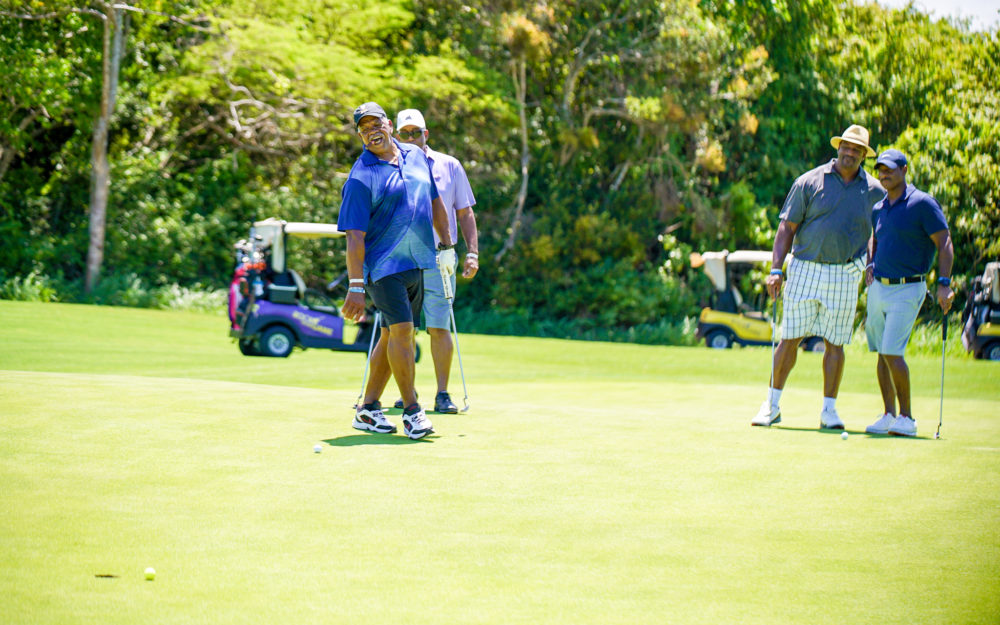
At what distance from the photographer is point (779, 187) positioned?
29172mm

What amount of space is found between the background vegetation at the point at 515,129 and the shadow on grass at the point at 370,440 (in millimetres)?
19822

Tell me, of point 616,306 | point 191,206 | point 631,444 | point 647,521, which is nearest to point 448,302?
point 631,444

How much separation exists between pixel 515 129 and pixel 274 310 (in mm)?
13738

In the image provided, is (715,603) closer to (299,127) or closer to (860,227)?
(860,227)

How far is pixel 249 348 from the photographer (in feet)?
52.1

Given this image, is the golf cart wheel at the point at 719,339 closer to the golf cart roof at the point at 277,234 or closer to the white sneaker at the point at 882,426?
the golf cart roof at the point at 277,234

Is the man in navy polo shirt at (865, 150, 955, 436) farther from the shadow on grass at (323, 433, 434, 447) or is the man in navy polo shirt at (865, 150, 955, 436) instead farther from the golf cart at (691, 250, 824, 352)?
the golf cart at (691, 250, 824, 352)

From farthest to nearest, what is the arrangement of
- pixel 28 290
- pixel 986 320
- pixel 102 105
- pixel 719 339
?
pixel 102 105 < pixel 28 290 < pixel 719 339 < pixel 986 320

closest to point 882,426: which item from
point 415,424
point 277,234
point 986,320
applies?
point 415,424

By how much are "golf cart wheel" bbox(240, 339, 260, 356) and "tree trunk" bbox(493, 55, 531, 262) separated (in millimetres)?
12993

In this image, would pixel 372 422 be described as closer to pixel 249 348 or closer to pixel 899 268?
pixel 899 268

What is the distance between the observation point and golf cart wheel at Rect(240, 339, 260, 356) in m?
15.8

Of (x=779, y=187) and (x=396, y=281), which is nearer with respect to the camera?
(x=396, y=281)

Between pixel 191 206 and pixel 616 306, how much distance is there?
1077 cm
